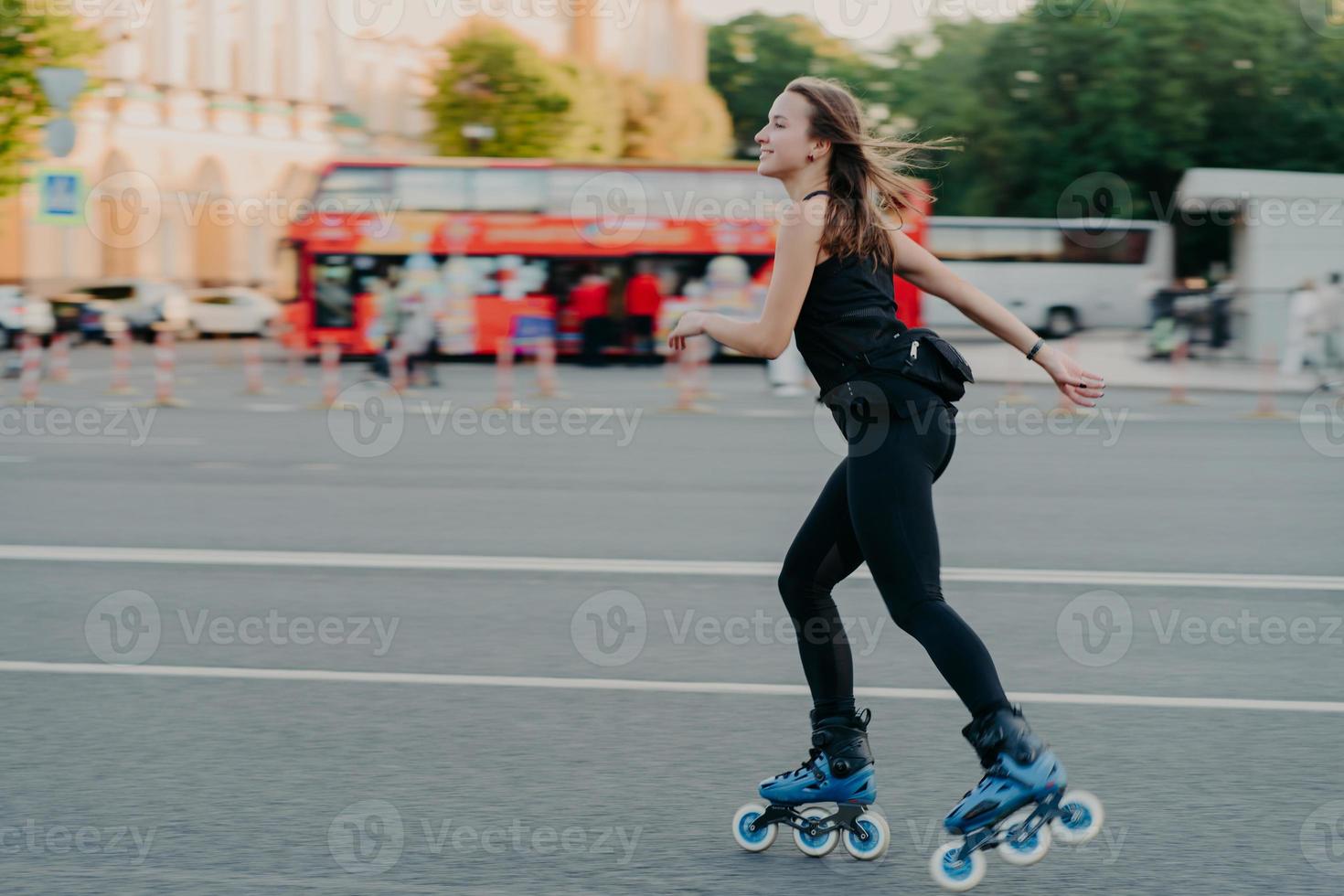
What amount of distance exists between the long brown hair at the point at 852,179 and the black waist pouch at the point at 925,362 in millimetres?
191

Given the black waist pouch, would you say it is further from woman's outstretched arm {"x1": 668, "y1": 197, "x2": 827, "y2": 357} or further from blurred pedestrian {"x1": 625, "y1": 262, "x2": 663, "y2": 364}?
blurred pedestrian {"x1": 625, "y1": 262, "x2": 663, "y2": 364}

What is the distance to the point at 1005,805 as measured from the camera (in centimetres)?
384

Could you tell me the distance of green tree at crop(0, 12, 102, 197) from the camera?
36188 millimetres

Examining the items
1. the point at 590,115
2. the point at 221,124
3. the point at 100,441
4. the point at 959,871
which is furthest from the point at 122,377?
the point at 590,115

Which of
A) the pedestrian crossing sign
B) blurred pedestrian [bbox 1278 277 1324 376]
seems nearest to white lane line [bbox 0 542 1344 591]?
the pedestrian crossing sign

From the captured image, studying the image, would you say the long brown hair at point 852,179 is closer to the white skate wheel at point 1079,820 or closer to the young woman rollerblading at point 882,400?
the young woman rollerblading at point 882,400

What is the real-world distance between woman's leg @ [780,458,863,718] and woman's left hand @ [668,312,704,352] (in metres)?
0.54

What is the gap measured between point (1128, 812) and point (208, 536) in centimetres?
628

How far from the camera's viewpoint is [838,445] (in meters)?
16.0

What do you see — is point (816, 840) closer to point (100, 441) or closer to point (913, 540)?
point (913, 540)

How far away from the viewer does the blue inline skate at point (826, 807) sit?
162 inches

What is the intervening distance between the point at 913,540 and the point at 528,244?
28.3m

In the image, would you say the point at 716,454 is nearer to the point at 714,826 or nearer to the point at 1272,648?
the point at 1272,648

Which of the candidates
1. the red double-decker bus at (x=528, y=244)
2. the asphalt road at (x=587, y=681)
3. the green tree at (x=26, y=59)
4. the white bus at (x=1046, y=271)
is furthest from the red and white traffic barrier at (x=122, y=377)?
the white bus at (x=1046, y=271)
